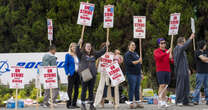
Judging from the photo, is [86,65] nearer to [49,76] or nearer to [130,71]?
[49,76]

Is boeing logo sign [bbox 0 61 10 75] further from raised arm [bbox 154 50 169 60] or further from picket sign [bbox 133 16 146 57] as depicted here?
raised arm [bbox 154 50 169 60]

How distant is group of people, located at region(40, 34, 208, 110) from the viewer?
1277 cm

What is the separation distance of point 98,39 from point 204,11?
5.48 metres

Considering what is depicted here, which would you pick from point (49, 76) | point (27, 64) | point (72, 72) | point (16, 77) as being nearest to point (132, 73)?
point (72, 72)

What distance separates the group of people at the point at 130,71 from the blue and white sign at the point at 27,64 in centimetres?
533

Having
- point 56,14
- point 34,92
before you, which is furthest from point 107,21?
point 56,14

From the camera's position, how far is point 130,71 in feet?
44.6

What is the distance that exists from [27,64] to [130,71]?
7.81 meters

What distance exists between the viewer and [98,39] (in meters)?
22.2

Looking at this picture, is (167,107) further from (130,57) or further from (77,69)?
(77,69)

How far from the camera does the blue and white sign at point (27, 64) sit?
19.6 metres

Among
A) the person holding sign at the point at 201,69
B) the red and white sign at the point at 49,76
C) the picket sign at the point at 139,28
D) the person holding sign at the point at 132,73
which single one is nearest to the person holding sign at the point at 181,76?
the person holding sign at the point at 201,69

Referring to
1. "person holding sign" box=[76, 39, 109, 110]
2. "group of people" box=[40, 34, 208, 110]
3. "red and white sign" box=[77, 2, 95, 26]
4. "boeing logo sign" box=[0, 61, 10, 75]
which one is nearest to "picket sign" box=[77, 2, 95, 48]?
"red and white sign" box=[77, 2, 95, 26]

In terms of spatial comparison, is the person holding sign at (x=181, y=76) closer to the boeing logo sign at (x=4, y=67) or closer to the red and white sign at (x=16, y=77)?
the red and white sign at (x=16, y=77)
